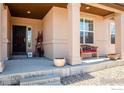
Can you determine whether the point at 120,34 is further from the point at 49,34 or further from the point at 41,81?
the point at 41,81

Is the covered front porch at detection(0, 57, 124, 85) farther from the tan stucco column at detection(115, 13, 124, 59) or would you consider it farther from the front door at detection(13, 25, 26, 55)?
the front door at detection(13, 25, 26, 55)

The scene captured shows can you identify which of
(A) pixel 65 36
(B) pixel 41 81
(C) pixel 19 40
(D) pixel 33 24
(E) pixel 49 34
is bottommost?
(B) pixel 41 81

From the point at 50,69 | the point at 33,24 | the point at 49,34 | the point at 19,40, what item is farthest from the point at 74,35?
the point at 19,40

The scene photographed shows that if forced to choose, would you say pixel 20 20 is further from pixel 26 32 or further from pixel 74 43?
pixel 74 43

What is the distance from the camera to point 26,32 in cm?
988

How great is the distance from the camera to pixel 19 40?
31.8 feet

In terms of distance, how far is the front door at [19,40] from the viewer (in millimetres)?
9547

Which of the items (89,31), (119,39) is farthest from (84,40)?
(119,39)

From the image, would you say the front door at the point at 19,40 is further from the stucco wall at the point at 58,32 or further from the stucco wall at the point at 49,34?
the stucco wall at the point at 58,32

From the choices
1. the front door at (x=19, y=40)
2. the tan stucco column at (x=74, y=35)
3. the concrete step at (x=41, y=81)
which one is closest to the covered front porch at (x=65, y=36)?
the tan stucco column at (x=74, y=35)

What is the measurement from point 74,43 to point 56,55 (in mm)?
2005

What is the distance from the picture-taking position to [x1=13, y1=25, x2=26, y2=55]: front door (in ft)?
31.3

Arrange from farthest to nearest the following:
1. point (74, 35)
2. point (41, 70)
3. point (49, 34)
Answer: point (49, 34), point (74, 35), point (41, 70)

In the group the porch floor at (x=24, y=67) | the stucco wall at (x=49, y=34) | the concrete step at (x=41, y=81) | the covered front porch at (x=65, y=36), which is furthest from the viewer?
the stucco wall at (x=49, y=34)
